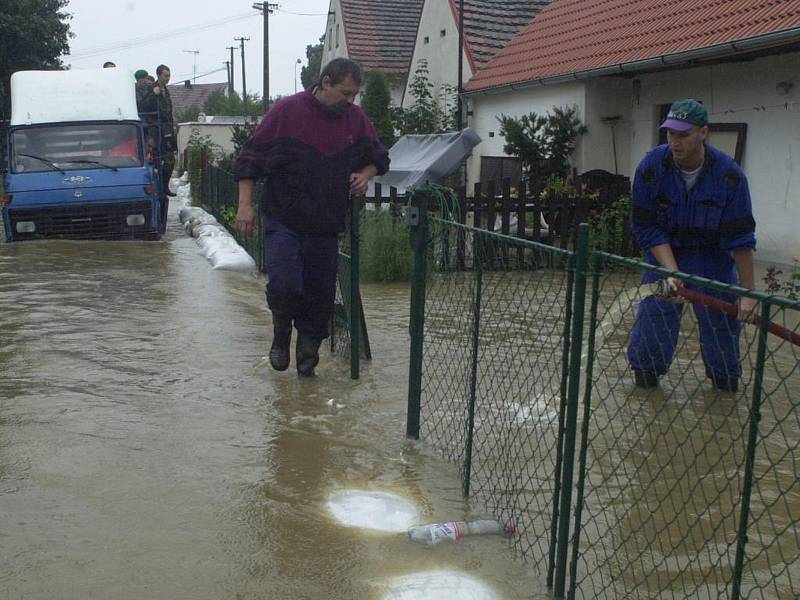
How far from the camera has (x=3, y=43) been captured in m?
23.8

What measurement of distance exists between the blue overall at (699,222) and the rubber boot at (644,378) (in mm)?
90

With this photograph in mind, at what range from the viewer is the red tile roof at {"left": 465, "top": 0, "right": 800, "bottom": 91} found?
11039 mm

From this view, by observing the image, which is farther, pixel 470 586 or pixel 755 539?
pixel 755 539

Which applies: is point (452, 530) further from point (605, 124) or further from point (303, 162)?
point (605, 124)

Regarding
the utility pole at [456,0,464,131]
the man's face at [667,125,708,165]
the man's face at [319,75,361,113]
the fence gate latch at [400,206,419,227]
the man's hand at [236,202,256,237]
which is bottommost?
the man's hand at [236,202,256,237]

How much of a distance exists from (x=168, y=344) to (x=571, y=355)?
4346 mm

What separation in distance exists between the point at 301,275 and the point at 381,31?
29.4 m

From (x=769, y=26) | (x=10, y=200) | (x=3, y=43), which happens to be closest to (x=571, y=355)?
(x=769, y=26)

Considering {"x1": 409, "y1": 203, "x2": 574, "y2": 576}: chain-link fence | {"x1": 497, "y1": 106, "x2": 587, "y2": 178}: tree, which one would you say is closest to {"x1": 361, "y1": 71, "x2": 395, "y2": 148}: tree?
{"x1": 497, "y1": 106, "x2": 587, "y2": 178}: tree

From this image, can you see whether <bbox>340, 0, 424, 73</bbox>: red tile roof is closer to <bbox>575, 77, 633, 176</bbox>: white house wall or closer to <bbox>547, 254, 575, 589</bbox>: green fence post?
<bbox>575, 77, 633, 176</bbox>: white house wall

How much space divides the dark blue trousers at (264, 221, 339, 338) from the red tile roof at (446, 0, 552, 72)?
15.4 metres

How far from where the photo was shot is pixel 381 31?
33.5 meters

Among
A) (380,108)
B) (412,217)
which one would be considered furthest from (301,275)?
(380,108)

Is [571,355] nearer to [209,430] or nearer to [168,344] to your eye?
[209,430]
